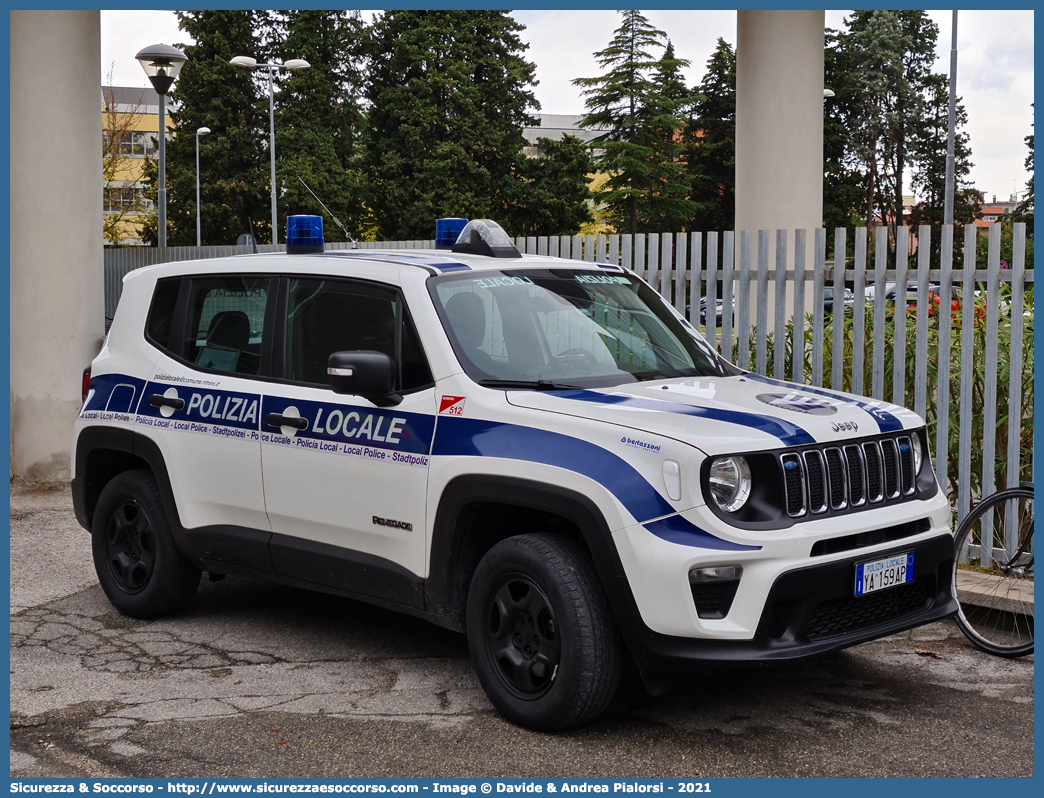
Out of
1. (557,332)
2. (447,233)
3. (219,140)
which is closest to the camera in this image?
(557,332)

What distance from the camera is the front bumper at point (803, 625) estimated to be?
4242 mm

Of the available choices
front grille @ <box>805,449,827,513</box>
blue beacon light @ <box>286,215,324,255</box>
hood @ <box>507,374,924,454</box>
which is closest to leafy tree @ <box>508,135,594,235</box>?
blue beacon light @ <box>286,215,324,255</box>

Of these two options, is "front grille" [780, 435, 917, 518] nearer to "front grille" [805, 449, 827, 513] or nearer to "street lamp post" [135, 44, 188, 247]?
"front grille" [805, 449, 827, 513]

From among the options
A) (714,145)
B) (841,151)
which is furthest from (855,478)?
(841,151)

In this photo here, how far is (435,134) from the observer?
174 feet

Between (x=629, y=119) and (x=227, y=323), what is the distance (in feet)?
170

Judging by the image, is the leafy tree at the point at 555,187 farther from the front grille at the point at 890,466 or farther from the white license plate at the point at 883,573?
the white license plate at the point at 883,573

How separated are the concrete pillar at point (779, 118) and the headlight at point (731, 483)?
6.39m

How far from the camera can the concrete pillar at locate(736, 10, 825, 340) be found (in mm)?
10422

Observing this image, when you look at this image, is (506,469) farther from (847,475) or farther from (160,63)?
(160,63)

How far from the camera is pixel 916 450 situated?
502cm

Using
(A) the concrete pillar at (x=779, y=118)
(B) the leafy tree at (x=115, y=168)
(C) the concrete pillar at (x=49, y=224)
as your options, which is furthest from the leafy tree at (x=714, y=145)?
(C) the concrete pillar at (x=49, y=224)

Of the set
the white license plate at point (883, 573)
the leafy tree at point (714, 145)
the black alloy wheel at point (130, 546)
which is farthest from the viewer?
the leafy tree at point (714, 145)

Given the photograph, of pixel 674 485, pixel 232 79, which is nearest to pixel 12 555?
pixel 674 485
